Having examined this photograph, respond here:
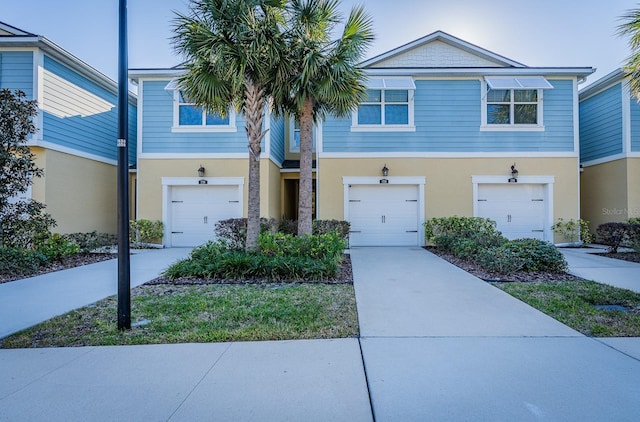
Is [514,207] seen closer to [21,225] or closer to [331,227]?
[331,227]

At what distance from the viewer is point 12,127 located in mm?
7551

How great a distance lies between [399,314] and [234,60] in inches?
229

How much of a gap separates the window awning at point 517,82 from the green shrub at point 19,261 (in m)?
13.8

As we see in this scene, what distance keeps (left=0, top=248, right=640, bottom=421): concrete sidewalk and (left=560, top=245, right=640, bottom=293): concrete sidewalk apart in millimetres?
3488

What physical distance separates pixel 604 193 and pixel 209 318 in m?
14.4

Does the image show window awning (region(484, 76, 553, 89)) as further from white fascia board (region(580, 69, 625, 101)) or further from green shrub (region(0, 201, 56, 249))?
green shrub (region(0, 201, 56, 249))

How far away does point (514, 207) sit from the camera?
463 inches

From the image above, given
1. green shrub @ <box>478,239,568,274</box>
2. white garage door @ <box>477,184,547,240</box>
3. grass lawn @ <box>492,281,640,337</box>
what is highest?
white garage door @ <box>477,184,547,240</box>

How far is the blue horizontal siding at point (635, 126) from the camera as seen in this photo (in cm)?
1112

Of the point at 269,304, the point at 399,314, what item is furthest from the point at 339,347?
the point at 269,304

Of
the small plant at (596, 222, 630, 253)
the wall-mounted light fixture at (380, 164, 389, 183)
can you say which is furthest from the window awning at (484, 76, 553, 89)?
the small plant at (596, 222, 630, 253)

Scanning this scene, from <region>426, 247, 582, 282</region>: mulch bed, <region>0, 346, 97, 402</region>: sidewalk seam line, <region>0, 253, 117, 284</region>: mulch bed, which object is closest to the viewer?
<region>0, 346, 97, 402</region>: sidewalk seam line

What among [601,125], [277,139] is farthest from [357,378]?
[601,125]

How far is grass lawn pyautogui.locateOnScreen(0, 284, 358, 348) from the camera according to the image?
12.4 ft
